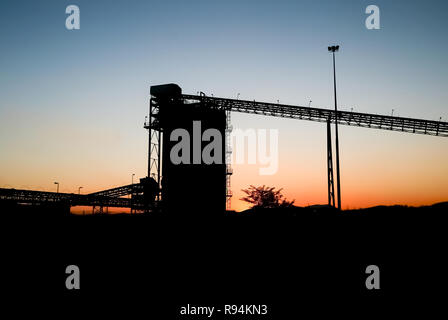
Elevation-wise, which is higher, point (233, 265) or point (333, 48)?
point (333, 48)

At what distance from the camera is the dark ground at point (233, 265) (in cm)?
860

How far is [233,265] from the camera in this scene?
37.8 ft

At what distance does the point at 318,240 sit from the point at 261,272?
4831mm

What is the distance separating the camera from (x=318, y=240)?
14398 mm

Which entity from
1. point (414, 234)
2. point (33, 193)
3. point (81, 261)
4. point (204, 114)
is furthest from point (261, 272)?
point (33, 193)

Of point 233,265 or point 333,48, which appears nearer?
point 233,265

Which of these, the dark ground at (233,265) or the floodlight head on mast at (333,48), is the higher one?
the floodlight head on mast at (333,48)

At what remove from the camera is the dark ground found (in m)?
8.60

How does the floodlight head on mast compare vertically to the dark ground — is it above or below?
above

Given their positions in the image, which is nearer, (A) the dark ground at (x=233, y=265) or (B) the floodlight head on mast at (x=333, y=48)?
(A) the dark ground at (x=233, y=265)

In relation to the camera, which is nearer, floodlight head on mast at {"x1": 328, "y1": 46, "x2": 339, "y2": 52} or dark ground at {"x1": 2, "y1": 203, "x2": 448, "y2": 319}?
dark ground at {"x1": 2, "y1": 203, "x2": 448, "y2": 319}
